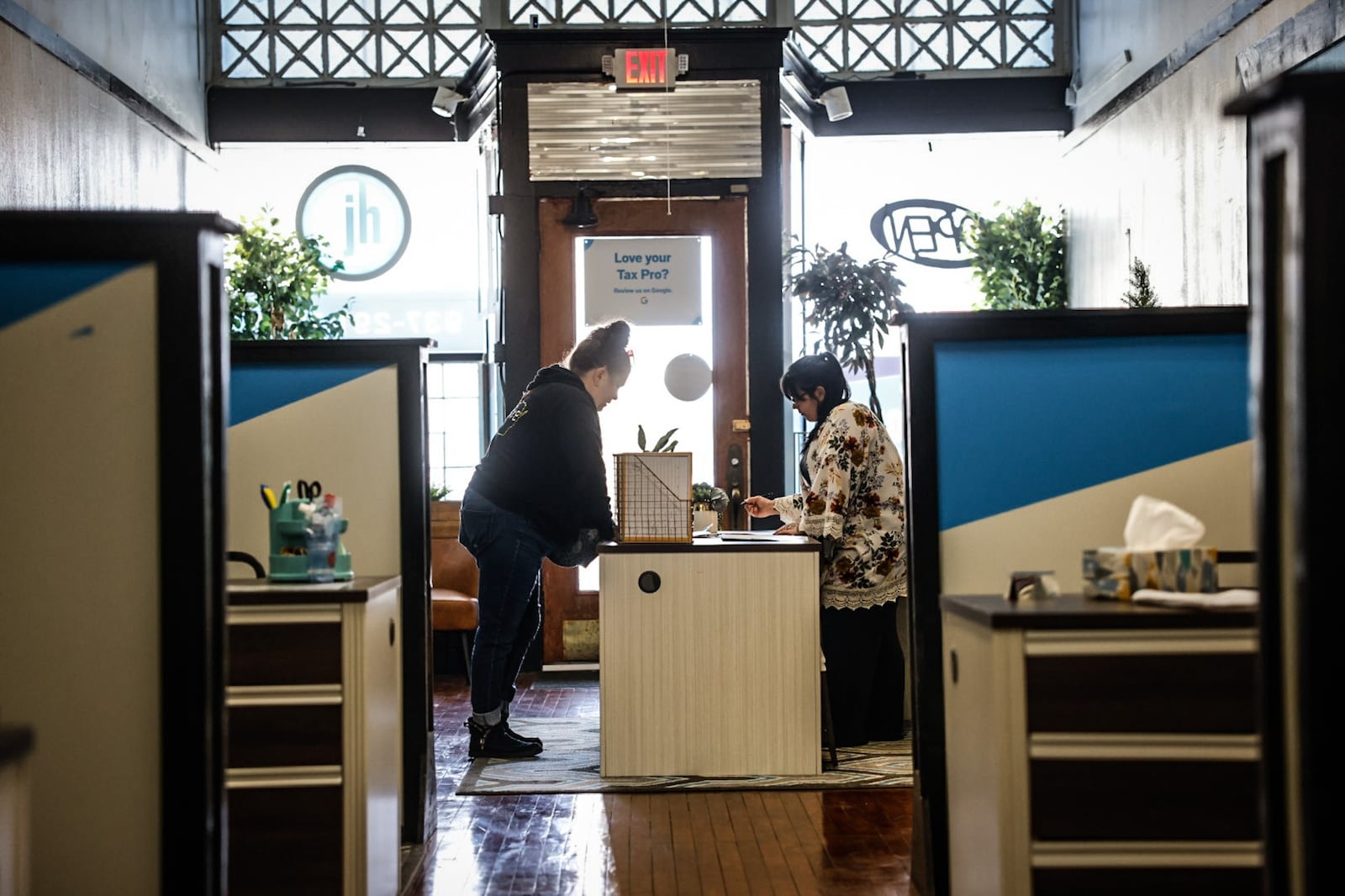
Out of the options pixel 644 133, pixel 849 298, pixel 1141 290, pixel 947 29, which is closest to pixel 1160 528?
pixel 1141 290

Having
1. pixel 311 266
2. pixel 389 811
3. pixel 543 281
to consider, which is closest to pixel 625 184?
pixel 543 281

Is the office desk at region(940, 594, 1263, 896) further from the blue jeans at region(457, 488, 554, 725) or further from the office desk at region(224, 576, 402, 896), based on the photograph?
the blue jeans at region(457, 488, 554, 725)

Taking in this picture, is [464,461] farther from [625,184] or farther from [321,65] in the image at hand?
[321,65]

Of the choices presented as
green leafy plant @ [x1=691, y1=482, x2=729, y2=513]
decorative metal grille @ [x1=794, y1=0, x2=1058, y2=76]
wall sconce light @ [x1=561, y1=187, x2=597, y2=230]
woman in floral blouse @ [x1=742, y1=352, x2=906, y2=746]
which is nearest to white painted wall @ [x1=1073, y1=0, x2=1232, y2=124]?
decorative metal grille @ [x1=794, y1=0, x2=1058, y2=76]

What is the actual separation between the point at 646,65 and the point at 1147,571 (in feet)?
18.4

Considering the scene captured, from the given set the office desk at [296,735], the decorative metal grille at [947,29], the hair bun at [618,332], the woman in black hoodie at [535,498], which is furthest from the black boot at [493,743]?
the decorative metal grille at [947,29]

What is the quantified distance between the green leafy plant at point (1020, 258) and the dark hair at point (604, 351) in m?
3.71

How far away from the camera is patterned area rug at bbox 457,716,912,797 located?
4.68 m

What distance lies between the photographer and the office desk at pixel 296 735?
9.80ft

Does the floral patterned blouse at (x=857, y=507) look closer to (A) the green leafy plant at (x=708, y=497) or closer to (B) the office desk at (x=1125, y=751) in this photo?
(A) the green leafy plant at (x=708, y=497)

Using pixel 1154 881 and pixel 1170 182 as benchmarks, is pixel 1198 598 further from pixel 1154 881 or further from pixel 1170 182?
pixel 1170 182

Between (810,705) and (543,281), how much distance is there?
354 cm

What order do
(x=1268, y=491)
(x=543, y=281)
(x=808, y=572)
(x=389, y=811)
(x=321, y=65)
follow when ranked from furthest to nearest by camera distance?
(x=321, y=65) < (x=543, y=281) < (x=808, y=572) < (x=389, y=811) < (x=1268, y=491)

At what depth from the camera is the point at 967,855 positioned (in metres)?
2.84
